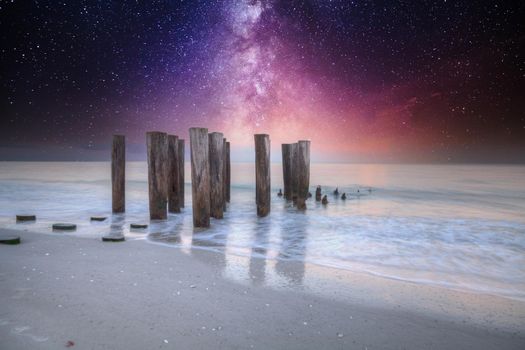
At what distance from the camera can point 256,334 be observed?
249 cm

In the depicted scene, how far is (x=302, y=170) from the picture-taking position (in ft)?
34.9

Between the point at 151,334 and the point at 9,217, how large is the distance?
8.34 metres

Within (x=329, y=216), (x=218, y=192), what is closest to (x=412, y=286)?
(x=218, y=192)

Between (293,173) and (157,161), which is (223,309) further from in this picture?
(293,173)

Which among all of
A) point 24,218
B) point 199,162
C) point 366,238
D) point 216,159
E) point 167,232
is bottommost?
point 366,238

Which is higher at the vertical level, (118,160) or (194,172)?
(118,160)

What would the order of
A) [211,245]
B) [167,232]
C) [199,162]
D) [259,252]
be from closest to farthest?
[259,252], [211,245], [199,162], [167,232]

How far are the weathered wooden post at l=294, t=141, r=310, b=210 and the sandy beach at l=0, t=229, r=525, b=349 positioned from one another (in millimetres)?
6308

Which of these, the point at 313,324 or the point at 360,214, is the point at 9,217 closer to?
the point at 313,324

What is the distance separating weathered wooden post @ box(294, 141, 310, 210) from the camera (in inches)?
409

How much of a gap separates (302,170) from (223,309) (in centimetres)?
800

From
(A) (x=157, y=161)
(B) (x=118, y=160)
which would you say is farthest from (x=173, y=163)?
(B) (x=118, y=160)

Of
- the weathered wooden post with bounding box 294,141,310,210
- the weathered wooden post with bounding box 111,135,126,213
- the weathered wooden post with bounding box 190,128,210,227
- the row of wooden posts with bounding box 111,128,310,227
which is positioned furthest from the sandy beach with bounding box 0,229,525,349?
the weathered wooden post with bounding box 294,141,310,210

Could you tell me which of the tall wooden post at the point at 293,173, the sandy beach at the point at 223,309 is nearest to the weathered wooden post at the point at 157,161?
the sandy beach at the point at 223,309
